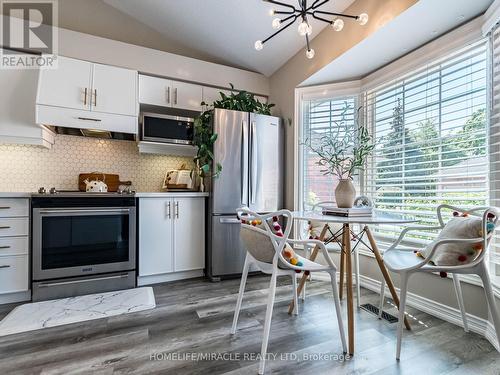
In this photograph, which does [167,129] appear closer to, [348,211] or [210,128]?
[210,128]

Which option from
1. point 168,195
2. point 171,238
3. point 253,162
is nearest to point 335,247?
point 253,162

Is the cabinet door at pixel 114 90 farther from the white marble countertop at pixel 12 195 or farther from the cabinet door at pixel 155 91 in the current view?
the white marble countertop at pixel 12 195

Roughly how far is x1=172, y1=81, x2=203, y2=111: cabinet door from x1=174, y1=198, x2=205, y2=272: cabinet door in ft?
3.76

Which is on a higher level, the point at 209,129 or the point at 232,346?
the point at 209,129

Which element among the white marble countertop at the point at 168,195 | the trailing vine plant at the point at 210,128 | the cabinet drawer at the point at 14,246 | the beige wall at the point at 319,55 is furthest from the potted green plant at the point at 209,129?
the cabinet drawer at the point at 14,246

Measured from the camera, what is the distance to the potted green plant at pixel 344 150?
186 cm

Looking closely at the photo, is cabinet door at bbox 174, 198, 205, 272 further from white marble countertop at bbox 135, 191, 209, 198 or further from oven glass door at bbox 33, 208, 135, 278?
oven glass door at bbox 33, 208, 135, 278

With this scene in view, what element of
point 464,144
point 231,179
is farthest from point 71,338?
point 464,144

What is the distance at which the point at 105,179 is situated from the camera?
9.51 ft

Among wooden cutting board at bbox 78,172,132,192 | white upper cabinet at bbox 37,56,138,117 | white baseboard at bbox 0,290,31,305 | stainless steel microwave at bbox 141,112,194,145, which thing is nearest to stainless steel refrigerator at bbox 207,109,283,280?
stainless steel microwave at bbox 141,112,194,145

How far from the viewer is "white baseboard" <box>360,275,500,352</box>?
1645mm

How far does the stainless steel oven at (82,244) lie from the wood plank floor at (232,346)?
41cm

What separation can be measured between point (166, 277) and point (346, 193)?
6.84 feet

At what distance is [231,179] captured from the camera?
2.88 m
